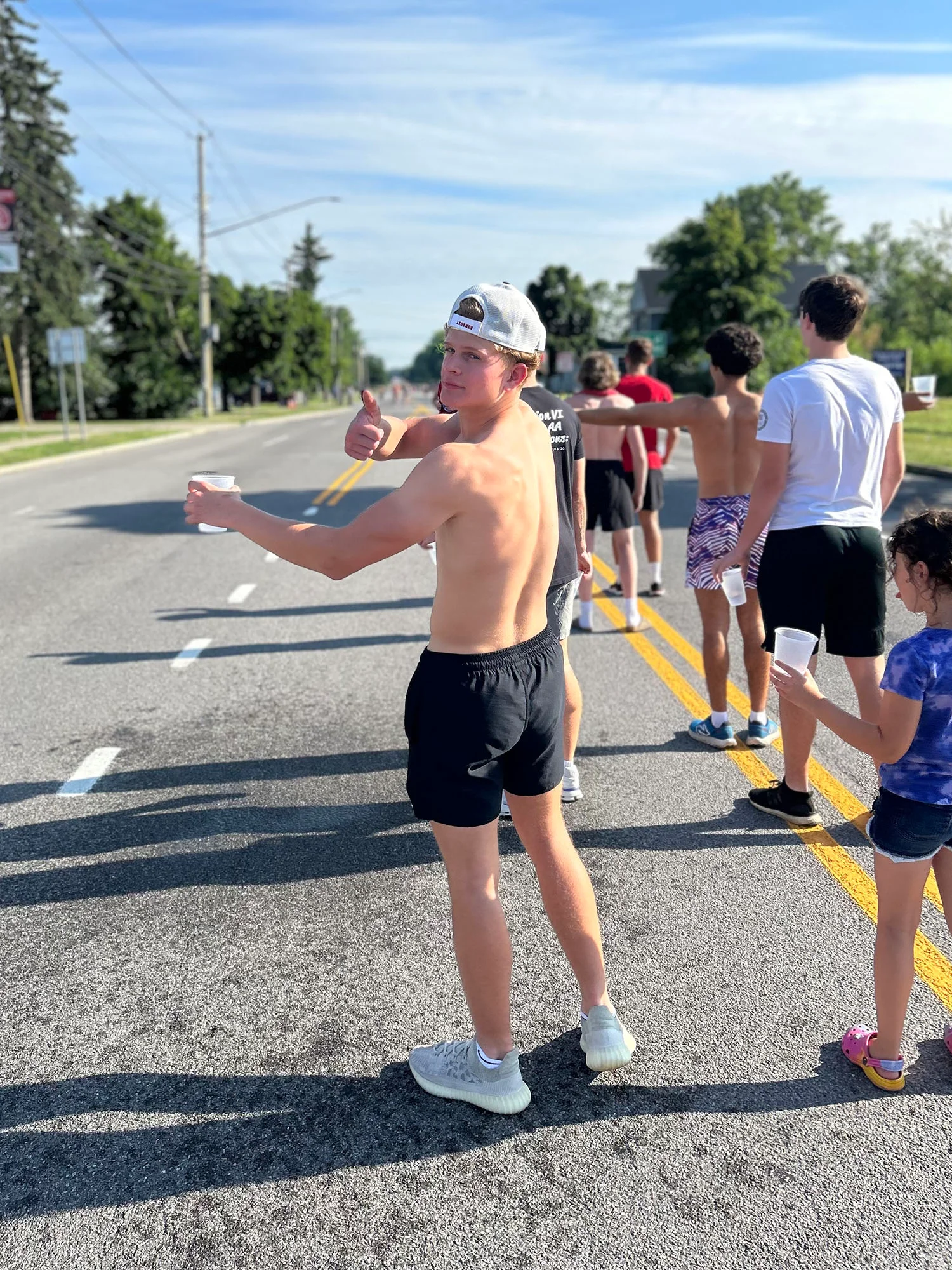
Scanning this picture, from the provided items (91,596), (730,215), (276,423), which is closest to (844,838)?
(91,596)

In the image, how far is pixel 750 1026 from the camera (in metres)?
3.13

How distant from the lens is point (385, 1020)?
3199 mm

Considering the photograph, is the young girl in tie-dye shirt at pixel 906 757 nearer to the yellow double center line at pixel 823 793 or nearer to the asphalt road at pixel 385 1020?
the asphalt road at pixel 385 1020

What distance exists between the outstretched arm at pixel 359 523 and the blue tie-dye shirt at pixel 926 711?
1.10 metres

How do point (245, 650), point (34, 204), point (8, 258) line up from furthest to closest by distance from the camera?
point (34, 204) → point (8, 258) → point (245, 650)

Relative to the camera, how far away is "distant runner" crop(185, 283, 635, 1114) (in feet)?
8.15

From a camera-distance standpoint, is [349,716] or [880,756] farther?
[349,716]

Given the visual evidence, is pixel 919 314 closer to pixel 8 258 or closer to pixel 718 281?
pixel 718 281

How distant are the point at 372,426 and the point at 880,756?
1484 millimetres

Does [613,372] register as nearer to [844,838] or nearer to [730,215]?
[844,838]

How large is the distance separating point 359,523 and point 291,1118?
1.48 metres

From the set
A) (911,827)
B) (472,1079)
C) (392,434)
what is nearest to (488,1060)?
(472,1079)

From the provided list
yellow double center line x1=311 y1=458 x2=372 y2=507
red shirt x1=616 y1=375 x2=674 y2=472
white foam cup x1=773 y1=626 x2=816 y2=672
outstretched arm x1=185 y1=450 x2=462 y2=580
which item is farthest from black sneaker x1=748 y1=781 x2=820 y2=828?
yellow double center line x1=311 y1=458 x2=372 y2=507

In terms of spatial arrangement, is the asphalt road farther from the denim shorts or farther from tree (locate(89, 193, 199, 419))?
tree (locate(89, 193, 199, 419))
